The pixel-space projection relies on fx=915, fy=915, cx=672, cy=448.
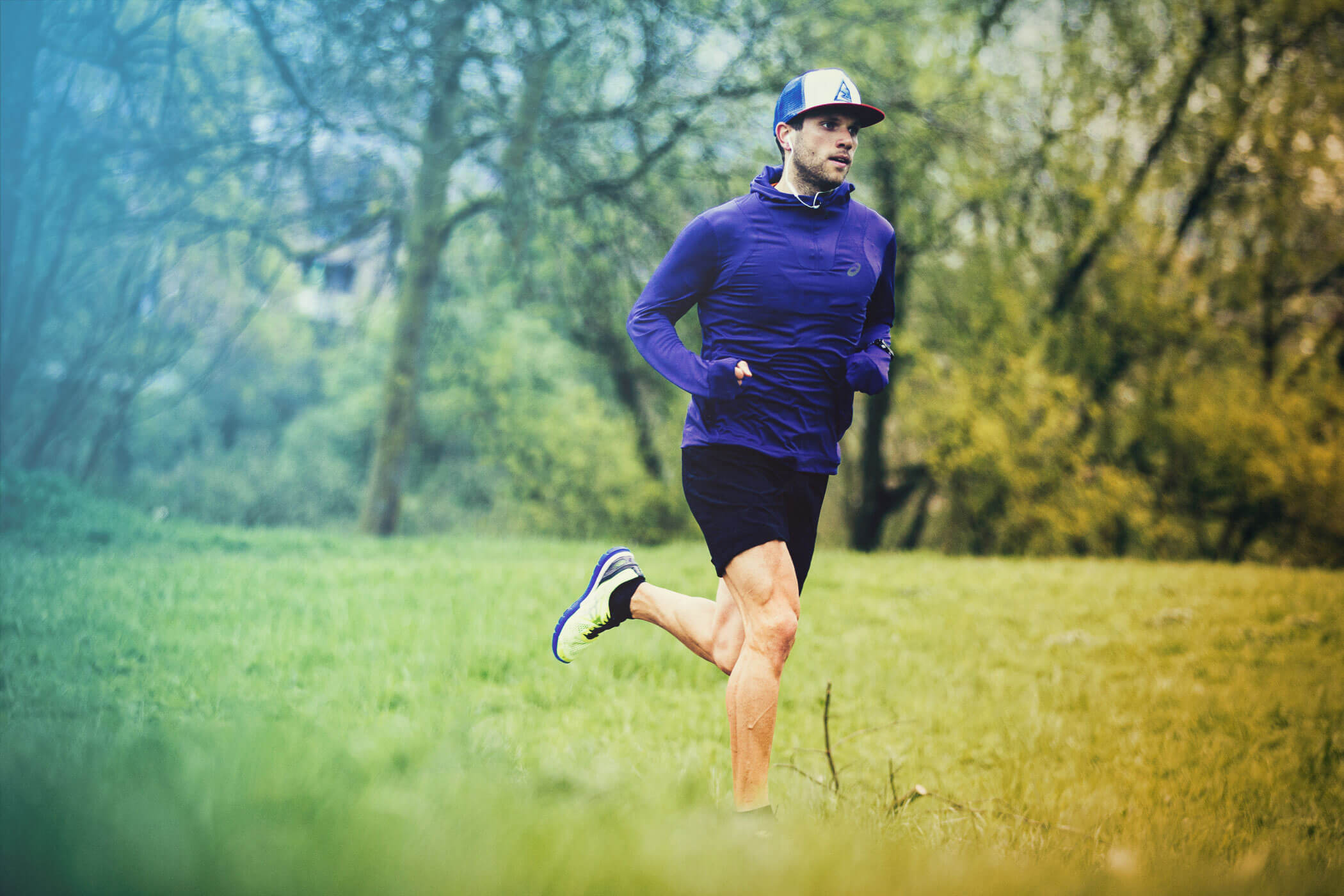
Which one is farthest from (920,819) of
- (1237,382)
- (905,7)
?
(1237,382)

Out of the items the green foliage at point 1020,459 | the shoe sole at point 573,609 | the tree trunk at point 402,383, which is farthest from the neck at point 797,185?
the green foliage at point 1020,459

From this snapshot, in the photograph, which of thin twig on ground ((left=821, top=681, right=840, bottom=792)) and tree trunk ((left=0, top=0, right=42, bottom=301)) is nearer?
thin twig on ground ((left=821, top=681, right=840, bottom=792))

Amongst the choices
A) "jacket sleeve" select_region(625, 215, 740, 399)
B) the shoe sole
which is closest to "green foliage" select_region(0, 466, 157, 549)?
the shoe sole

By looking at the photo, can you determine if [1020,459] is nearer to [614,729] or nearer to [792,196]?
[614,729]

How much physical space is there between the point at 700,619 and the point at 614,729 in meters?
1.39

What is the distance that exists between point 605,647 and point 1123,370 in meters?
14.1

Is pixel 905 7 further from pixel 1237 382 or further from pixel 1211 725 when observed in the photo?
pixel 1211 725

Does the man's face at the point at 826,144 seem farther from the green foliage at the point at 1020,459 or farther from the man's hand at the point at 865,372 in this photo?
the green foliage at the point at 1020,459

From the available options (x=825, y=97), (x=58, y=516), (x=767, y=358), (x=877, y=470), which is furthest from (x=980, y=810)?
(x=877, y=470)

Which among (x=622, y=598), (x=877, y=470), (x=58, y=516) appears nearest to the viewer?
(x=622, y=598)

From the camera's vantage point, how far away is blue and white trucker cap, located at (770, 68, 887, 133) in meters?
2.78

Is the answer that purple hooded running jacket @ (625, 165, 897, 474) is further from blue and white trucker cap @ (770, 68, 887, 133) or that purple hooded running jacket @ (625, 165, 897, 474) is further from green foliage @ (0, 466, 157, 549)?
green foliage @ (0, 466, 157, 549)

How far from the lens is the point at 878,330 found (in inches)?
126

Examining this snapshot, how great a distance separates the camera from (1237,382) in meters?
15.2
